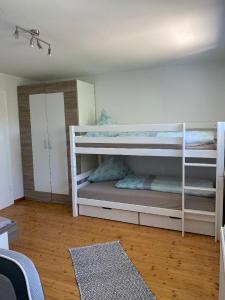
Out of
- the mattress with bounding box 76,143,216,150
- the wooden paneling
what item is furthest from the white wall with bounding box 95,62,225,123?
the mattress with bounding box 76,143,216,150

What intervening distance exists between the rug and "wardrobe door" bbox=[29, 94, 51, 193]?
1848mm

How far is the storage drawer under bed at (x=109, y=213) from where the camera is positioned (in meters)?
3.27

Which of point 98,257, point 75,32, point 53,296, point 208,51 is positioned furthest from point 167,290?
point 208,51

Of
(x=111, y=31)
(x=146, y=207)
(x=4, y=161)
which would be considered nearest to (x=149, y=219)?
(x=146, y=207)

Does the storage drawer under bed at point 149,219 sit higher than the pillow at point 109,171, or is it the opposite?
the pillow at point 109,171

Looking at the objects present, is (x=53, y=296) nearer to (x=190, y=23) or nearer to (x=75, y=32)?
(x=75, y=32)

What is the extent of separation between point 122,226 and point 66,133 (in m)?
1.74

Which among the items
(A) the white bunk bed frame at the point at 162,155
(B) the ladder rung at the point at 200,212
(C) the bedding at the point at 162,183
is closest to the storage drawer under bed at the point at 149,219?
(A) the white bunk bed frame at the point at 162,155

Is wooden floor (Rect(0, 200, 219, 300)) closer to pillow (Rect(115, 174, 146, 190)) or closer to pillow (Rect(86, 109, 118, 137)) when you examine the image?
pillow (Rect(115, 174, 146, 190))

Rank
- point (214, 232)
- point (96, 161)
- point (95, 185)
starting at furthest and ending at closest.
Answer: point (96, 161)
point (95, 185)
point (214, 232)

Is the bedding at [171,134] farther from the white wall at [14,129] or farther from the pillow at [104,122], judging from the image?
the white wall at [14,129]

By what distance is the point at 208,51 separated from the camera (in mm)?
2854

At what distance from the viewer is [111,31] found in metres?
2.18

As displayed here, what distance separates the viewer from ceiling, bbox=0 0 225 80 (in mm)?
1713
